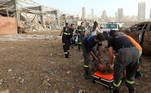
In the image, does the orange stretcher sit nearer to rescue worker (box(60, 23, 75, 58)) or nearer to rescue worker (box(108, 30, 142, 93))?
rescue worker (box(108, 30, 142, 93))

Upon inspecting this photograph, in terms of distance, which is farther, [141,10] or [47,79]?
[141,10]

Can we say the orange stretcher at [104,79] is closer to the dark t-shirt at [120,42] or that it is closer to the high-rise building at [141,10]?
the dark t-shirt at [120,42]

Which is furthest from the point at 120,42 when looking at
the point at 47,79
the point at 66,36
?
the point at 66,36

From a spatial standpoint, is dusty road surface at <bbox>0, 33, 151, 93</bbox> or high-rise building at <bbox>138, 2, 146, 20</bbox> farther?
high-rise building at <bbox>138, 2, 146, 20</bbox>

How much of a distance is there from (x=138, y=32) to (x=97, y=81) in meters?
3.09

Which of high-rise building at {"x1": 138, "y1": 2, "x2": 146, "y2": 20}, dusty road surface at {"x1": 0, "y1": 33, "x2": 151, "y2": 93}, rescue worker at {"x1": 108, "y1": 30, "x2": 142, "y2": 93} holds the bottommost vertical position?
dusty road surface at {"x1": 0, "y1": 33, "x2": 151, "y2": 93}

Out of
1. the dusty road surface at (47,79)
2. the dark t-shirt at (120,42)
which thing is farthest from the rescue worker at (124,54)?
the dusty road surface at (47,79)

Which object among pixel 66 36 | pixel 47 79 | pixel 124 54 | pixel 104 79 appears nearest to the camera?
pixel 124 54

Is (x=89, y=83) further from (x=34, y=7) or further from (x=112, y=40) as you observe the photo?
(x=34, y=7)

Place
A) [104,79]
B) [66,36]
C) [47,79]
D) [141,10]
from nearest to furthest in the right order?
1. [104,79]
2. [47,79]
3. [66,36]
4. [141,10]

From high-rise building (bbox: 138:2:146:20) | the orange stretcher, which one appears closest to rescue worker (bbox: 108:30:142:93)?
the orange stretcher

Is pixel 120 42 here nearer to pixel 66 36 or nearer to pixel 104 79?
pixel 104 79

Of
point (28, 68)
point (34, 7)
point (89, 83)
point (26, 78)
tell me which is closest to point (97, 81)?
point (89, 83)

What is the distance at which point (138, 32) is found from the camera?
4.71 metres
